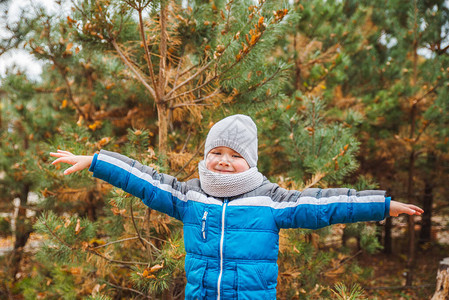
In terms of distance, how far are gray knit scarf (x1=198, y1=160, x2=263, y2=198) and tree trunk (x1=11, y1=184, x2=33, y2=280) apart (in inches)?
153

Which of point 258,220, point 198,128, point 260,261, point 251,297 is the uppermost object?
point 198,128

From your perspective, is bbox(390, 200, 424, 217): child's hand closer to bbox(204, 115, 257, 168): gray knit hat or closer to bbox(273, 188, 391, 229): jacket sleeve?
bbox(273, 188, 391, 229): jacket sleeve

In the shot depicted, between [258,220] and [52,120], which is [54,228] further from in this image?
[52,120]

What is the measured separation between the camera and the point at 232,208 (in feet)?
5.36

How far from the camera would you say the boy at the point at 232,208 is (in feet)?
5.11

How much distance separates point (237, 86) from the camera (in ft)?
7.86

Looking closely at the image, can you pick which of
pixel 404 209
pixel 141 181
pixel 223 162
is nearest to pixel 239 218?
pixel 223 162

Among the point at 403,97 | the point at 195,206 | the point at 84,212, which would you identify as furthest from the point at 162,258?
the point at 403,97

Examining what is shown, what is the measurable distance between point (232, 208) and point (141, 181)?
478 millimetres

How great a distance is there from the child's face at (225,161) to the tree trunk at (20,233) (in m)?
3.84

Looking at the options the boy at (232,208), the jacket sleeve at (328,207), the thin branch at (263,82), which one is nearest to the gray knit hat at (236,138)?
the boy at (232,208)

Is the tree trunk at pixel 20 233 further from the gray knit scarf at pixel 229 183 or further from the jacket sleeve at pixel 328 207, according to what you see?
the jacket sleeve at pixel 328 207

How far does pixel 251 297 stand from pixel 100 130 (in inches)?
102

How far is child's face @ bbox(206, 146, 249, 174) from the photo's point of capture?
68.1 inches
